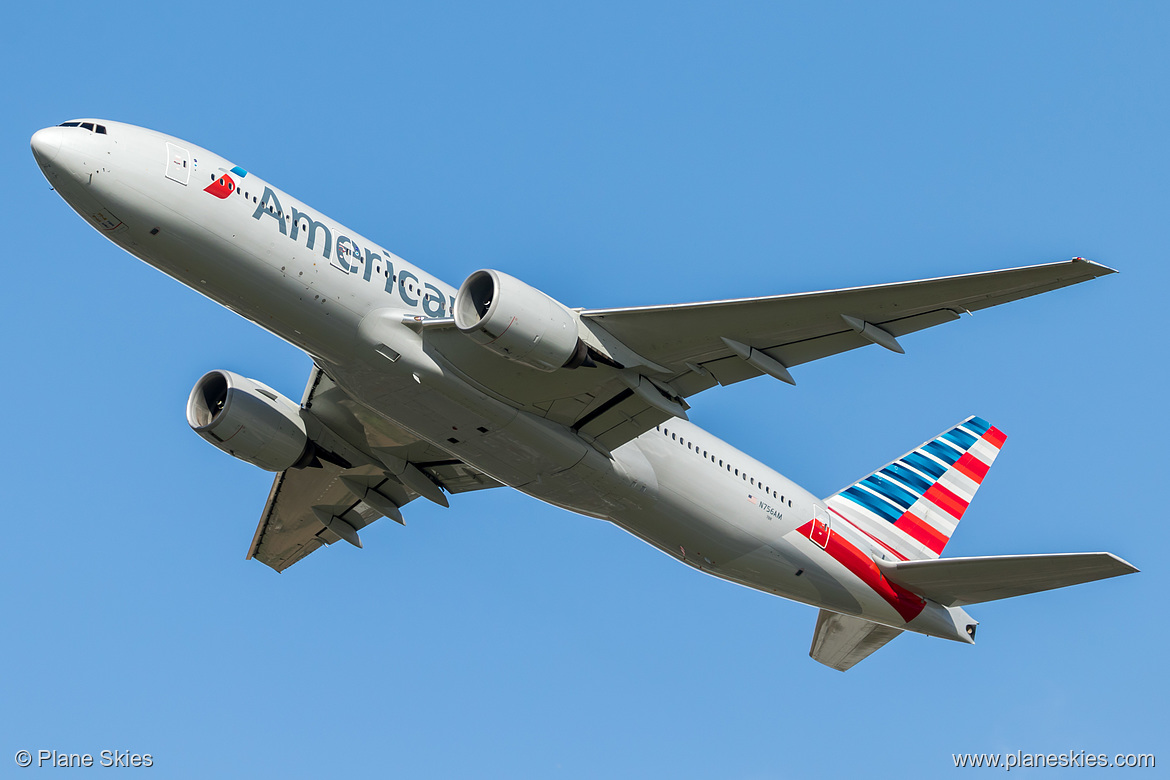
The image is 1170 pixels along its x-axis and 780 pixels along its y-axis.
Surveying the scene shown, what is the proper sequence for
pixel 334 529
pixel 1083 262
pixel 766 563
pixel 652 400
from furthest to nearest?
pixel 334 529, pixel 766 563, pixel 652 400, pixel 1083 262

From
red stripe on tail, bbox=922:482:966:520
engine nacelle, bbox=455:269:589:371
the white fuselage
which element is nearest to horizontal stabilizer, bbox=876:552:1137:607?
the white fuselage

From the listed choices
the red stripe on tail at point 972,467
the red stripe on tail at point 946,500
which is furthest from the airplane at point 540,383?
the red stripe on tail at point 972,467

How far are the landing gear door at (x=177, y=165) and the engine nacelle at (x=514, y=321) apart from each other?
4.81 meters

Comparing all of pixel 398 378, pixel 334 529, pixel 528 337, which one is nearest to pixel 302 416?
pixel 334 529

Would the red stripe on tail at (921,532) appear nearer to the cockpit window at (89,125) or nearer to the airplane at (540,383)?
the airplane at (540,383)

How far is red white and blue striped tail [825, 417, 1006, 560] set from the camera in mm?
26547

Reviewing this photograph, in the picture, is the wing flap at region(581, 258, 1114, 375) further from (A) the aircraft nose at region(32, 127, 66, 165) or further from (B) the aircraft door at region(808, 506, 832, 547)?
(A) the aircraft nose at region(32, 127, 66, 165)

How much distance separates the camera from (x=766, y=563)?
2375 centimetres

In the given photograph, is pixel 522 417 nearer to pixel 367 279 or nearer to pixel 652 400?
pixel 652 400

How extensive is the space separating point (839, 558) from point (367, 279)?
1144 cm

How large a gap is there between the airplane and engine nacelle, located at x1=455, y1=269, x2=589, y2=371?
0.04 metres

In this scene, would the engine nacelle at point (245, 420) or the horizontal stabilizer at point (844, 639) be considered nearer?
the engine nacelle at point (245, 420)

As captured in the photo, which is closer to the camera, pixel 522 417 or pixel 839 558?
pixel 522 417

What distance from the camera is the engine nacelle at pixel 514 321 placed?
746 inches
